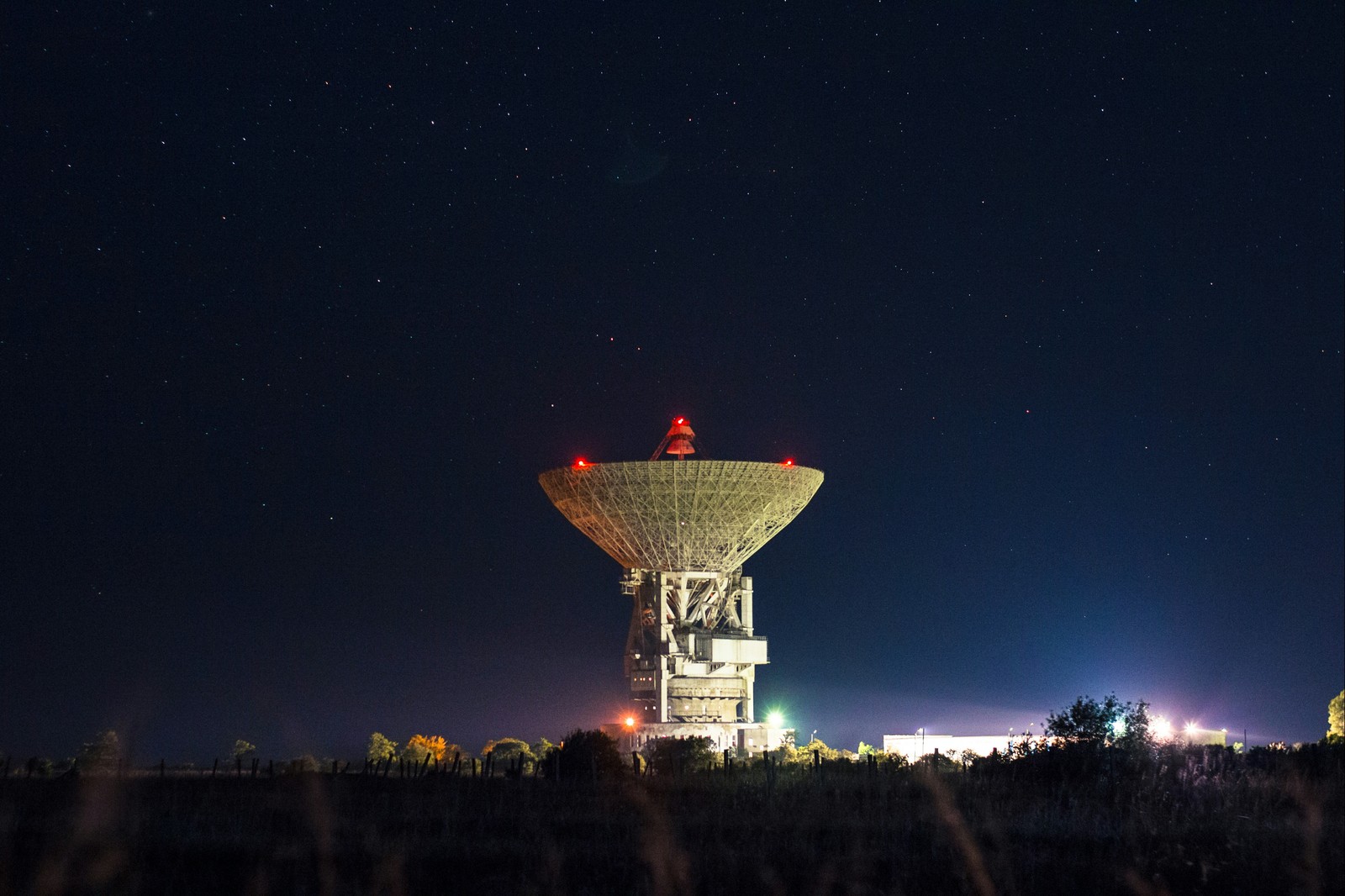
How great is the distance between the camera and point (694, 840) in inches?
683

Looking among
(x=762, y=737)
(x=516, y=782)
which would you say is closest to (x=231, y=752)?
(x=762, y=737)

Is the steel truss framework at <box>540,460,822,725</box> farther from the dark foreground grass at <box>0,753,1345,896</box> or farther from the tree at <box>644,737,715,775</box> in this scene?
the dark foreground grass at <box>0,753,1345,896</box>

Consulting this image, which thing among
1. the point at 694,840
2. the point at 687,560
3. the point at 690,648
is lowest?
the point at 694,840

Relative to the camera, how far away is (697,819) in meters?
18.8

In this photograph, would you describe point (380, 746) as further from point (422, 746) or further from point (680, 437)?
point (680, 437)

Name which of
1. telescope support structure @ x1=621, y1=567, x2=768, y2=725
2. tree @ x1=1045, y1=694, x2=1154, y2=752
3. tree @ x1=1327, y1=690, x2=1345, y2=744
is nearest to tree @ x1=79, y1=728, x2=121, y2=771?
telescope support structure @ x1=621, y1=567, x2=768, y2=725

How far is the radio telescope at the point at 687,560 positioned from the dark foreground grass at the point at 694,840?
147ft

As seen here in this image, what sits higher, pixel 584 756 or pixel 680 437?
pixel 680 437

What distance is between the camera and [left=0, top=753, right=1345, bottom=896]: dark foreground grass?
14.9 m

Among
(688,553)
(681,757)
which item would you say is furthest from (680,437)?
(681,757)

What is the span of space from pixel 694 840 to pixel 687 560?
184 feet

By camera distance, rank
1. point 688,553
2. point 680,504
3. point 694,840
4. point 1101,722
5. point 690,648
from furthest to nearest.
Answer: point 690,648 → point 688,553 → point 680,504 → point 1101,722 → point 694,840

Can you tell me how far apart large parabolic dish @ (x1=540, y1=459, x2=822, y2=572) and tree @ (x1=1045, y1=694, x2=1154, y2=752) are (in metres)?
34.4

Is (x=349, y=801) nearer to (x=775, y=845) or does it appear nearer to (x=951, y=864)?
(x=775, y=845)
